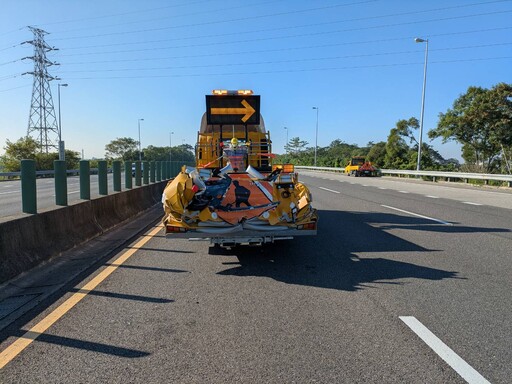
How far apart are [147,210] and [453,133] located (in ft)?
109

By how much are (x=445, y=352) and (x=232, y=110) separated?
28.5 ft

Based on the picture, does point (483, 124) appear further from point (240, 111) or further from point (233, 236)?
point (233, 236)

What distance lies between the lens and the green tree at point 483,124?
113ft

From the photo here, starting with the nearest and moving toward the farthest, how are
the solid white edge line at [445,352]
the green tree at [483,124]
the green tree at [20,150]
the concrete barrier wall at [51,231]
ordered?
1. the solid white edge line at [445,352]
2. the concrete barrier wall at [51,231]
3. the green tree at [483,124]
4. the green tree at [20,150]

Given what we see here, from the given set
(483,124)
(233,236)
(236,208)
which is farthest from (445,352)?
(483,124)

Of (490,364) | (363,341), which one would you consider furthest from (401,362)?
(490,364)

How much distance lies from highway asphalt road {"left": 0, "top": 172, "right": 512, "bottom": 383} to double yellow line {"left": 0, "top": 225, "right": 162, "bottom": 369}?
0.01m

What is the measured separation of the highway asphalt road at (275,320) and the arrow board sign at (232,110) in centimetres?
444

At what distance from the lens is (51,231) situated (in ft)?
22.7

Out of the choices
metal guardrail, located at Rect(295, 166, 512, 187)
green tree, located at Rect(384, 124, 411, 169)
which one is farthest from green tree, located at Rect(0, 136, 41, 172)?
green tree, located at Rect(384, 124, 411, 169)

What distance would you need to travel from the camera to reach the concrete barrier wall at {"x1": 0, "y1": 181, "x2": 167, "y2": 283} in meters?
5.65

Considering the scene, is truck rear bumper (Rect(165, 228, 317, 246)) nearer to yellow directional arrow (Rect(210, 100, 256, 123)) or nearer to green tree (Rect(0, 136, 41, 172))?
yellow directional arrow (Rect(210, 100, 256, 123))

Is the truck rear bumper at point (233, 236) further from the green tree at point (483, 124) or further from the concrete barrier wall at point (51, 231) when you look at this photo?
the green tree at point (483, 124)

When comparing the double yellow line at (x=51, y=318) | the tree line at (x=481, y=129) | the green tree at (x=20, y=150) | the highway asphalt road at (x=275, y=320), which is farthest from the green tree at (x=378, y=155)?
the double yellow line at (x=51, y=318)
